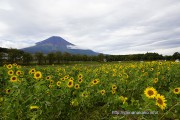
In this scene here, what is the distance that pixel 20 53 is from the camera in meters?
97.1

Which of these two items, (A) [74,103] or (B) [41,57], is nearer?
(A) [74,103]

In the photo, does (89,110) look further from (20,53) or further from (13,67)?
(20,53)

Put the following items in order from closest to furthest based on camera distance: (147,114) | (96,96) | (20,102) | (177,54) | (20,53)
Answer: (147,114)
(20,102)
(96,96)
(20,53)
(177,54)

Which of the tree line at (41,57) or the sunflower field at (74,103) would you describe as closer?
the sunflower field at (74,103)

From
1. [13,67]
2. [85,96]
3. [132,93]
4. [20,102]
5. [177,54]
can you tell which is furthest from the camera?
[177,54]

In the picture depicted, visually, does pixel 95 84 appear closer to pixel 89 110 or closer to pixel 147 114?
pixel 89 110

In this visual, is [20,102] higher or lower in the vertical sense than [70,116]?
higher

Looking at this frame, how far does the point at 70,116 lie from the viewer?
5578 millimetres

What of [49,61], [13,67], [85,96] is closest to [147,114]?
[85,96]

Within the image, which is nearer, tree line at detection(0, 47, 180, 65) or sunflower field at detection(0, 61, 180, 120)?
sunflower field at detection(0, 61, 180, 120)

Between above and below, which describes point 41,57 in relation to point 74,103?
above

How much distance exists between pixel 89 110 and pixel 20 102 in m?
2.36

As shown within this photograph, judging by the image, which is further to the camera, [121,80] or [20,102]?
[121,80]

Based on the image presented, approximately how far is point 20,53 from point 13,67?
300 ft
